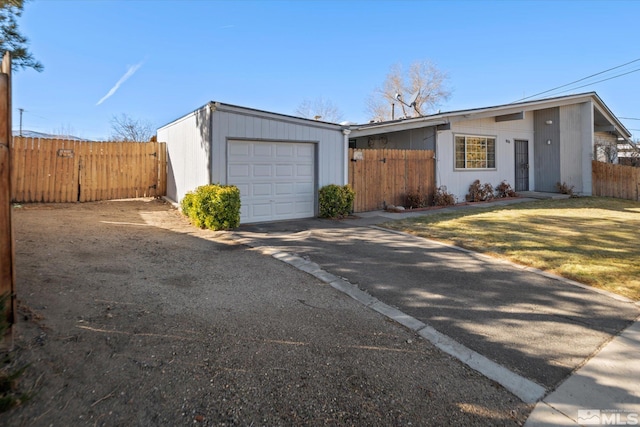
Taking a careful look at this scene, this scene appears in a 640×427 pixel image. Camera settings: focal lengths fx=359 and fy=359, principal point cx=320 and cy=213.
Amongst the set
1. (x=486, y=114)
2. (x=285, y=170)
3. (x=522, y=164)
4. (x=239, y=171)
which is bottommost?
(x=239, y=171)

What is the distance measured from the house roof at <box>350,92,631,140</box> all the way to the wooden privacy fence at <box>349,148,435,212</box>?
2.38 feet

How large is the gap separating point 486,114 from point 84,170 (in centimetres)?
1475

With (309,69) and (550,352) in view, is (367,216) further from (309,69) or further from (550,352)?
(309,69)

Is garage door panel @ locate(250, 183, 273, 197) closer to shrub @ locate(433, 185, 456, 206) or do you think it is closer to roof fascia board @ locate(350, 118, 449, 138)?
roof fascia board @ locate(350, 118, 449, 138)

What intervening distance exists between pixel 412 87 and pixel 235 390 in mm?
36956

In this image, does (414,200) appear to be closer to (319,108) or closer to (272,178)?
(272,178)

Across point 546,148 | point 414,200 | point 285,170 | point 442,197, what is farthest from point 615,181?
point 285,170

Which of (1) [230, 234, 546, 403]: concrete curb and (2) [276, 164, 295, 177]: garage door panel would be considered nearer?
(1) [230, 234, 546, 403]: concrete curb

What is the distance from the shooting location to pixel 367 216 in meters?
10.7

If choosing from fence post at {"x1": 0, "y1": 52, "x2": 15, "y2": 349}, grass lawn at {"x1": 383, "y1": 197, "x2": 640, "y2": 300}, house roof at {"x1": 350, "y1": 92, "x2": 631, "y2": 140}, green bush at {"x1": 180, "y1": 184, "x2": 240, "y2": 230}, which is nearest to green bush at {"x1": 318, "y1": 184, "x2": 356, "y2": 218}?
grass lawn at {"x1": 383, "y1": 197, "x2": 640, "y2": 300}

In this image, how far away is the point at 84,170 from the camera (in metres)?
12.5

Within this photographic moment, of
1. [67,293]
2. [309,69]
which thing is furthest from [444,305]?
[309,69]

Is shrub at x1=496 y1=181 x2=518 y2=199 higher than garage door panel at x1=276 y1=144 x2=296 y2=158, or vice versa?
garage door panel at x1=276 y1=144 x2=296 y2=158

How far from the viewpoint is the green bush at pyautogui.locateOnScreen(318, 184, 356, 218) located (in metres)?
10.1
